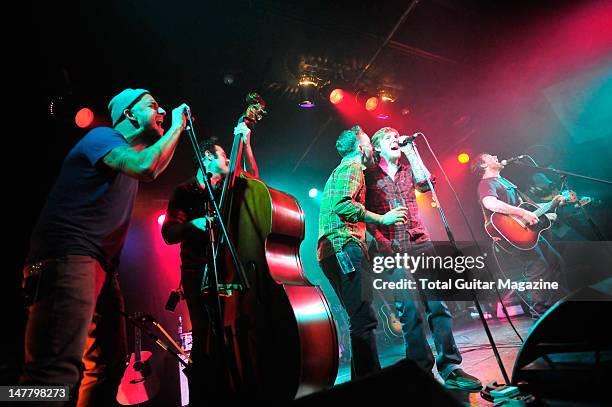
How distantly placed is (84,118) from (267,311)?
14.1 feet

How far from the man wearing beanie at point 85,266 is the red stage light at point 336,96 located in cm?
453

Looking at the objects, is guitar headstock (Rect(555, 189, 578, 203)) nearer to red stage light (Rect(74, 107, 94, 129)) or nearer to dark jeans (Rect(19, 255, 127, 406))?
dark jeans (Rect(19, 255, 127, 406))

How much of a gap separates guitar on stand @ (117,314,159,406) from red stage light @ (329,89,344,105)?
5.22 meters

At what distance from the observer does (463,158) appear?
769cm

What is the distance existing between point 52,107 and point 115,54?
108cm

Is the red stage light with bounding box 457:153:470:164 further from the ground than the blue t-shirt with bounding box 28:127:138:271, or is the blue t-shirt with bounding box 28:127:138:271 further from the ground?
the red stage light with bounding box 457:153:470:164

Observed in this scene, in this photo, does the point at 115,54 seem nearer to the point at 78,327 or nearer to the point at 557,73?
the point at 78,327

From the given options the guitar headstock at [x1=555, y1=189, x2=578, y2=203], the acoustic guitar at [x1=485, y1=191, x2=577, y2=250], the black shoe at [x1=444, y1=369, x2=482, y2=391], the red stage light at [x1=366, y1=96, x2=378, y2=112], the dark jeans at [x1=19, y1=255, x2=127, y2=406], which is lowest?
the black shoe at [x1=444, y1=369, x2=482, y2=391]

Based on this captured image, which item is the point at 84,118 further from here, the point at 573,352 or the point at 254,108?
the point at 573,352

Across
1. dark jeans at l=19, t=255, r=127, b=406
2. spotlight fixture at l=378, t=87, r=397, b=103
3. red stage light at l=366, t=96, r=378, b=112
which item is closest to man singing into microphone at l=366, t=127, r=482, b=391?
dark jeans at l=19, t=255, r=127, b=406

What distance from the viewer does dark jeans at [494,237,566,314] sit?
197 inches

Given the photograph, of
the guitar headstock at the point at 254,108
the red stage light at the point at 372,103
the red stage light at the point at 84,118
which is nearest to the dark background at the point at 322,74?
the red stage light at the point at 84,118

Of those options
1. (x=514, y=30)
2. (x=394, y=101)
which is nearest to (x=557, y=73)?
(x=514, y=30)

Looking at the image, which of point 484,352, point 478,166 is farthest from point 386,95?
point 484,352
